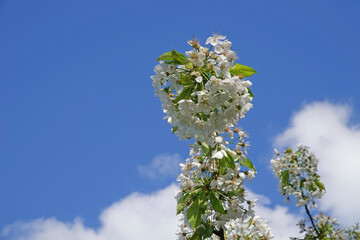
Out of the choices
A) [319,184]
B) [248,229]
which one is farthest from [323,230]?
[248,229]

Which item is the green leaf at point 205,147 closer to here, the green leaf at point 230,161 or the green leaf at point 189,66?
the green leaf at point 230,161

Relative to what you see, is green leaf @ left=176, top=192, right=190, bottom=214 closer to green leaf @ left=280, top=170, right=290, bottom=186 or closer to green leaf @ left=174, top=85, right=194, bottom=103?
green leaf @ left=174, top=85, right=194, bottom=103

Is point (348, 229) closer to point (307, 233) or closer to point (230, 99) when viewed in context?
point (307, 233)

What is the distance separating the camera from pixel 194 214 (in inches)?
152

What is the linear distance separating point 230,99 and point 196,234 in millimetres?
1708

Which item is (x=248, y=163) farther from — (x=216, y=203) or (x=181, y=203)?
(x=181, y=203)

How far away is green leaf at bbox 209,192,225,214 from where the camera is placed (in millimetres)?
3784

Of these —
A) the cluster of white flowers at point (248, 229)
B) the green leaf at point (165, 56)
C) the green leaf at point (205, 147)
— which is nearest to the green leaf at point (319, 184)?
the cluster of white flowers at point (248, 229)

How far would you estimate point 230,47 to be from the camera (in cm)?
384

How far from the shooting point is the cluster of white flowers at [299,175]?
27.0ft

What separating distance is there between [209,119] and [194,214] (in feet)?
3.64

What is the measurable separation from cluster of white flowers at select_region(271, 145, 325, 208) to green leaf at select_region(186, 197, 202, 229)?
16.5ft

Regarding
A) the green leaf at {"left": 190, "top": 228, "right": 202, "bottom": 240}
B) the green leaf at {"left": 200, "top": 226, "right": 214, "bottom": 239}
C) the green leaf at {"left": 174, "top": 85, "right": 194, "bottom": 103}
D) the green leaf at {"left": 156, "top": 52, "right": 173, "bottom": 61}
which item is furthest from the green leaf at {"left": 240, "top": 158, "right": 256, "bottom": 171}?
the green leaf at {"left": 156, "top": 52, "right": 173, "bottom": 61}

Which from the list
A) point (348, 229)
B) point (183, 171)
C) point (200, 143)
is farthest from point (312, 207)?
point (200, 143)
